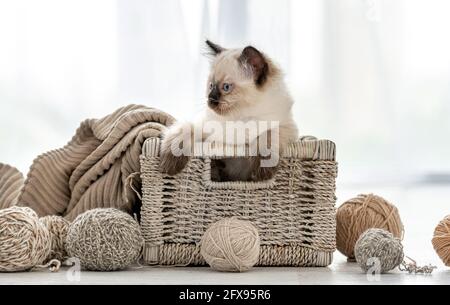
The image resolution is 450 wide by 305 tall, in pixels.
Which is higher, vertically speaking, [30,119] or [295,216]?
[30,119]

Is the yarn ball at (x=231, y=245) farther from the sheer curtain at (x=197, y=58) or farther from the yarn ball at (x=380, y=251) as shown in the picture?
the sheer curtain at (x=197, y=58)

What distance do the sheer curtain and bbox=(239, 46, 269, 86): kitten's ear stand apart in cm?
97

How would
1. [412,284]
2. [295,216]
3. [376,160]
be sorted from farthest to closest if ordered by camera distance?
[376,160], [295,216], [412,284]

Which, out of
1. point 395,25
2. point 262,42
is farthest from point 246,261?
point 395,25

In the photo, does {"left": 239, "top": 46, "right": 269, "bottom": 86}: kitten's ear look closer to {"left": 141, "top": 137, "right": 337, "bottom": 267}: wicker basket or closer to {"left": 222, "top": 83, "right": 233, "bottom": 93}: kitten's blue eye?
{"left": 222, "top": 83, "right": 233, "bottom": 93}: kitten's blue eye

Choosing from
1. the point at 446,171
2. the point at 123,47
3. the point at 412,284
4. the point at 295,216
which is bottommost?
the point at 412,284

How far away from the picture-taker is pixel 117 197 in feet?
6.77

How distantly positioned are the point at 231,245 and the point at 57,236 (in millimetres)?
436

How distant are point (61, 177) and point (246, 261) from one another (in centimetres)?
66

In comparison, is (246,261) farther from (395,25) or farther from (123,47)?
(395,25)

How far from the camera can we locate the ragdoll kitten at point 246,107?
1.84 metres

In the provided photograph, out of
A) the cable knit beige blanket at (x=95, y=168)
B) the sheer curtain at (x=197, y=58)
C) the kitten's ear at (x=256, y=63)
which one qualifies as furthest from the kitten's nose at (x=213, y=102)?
the sheer curtain at (x=197, y=58)

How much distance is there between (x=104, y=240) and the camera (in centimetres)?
175

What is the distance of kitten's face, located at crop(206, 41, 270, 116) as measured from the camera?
1.85 m
